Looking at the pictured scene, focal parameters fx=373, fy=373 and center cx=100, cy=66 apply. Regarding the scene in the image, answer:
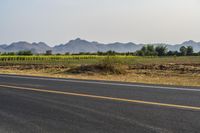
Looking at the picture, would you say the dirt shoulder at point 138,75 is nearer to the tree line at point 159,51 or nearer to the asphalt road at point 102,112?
the asphalt road at point 102,112

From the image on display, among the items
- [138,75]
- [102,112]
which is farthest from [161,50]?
[102,112]

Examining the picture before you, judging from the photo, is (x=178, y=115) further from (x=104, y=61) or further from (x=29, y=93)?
(x=104, y=61)

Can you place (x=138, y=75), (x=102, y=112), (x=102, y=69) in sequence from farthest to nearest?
(x=102, y=69)
(x=138, y=75)
(x=102, y=112)

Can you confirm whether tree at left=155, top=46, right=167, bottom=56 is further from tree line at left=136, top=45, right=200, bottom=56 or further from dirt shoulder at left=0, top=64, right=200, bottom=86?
dirt shoulder at left=0, top=64, right=200, bottom=86

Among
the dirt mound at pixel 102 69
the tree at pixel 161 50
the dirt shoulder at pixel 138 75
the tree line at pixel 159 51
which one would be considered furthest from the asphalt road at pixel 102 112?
the tree at pixel 161 50

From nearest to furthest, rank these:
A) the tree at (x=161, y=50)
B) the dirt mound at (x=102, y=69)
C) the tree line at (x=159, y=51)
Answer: the dirt mound at (x=102, y=69)
the tree line at (x=159, y=51)
the tree at (x=161, y=50)

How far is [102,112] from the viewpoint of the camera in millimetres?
8281

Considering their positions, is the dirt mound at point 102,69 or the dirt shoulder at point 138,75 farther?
the dirt mound at point 102,69

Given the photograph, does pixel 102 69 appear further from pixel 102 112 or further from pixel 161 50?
pixel 161 50

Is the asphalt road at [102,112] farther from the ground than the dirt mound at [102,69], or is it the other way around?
the asphalt road at [102,112]

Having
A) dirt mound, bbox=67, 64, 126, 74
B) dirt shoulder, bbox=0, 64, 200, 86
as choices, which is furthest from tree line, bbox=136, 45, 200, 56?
dirt mound, bbox=67, 64, 126, 74

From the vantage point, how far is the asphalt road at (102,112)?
22.4 ft

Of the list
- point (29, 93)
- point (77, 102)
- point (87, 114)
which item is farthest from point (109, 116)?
point (29, 93)

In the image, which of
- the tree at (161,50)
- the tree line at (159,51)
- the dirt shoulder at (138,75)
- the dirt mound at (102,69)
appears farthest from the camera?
the tree at (161,50)
